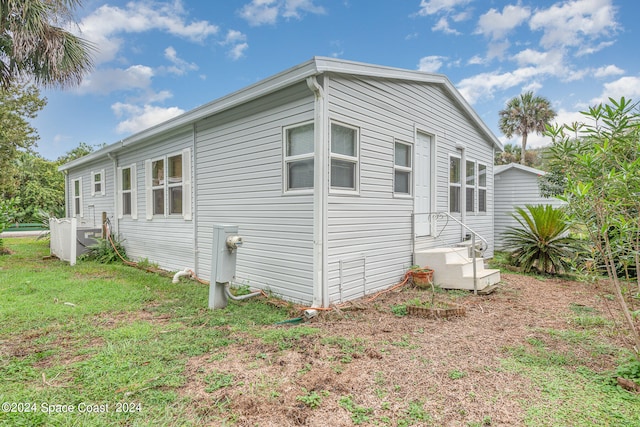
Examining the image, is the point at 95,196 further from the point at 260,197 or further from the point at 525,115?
the point at 525,115

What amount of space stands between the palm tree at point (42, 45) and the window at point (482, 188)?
10.2 m

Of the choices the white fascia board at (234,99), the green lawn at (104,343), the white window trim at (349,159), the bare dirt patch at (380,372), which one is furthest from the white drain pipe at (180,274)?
the white window trim at (349,159)

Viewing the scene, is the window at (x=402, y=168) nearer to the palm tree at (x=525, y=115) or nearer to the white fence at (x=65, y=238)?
the white fence at (x=65, y=238)

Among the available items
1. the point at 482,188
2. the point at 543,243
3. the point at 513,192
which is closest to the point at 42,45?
the point at 482,188

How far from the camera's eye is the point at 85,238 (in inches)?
384

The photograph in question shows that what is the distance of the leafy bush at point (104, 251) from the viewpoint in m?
9.25

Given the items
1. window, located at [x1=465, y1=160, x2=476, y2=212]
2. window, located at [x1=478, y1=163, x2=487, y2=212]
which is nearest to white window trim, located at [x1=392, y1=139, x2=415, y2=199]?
window, located at [x1=465, y1=160, x2=476, y2=212]

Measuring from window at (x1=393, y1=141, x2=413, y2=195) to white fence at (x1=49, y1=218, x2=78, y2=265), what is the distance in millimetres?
8107

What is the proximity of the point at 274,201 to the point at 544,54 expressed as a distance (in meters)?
12.7

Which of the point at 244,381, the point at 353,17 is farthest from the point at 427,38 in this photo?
the point at 244,381

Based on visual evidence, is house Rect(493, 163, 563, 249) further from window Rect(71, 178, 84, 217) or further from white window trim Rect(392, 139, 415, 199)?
window Rect(71, 178, 84, 217)

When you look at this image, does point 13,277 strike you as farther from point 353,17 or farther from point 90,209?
point 353,17

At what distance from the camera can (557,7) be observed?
8.56m

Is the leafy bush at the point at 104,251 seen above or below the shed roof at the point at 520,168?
below
